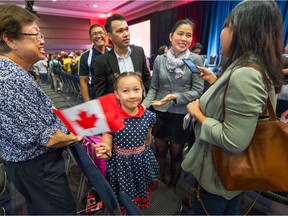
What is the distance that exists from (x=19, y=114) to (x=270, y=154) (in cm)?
101

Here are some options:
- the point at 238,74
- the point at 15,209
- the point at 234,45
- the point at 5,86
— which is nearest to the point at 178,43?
the point at 234,45

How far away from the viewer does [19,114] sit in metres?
0.80

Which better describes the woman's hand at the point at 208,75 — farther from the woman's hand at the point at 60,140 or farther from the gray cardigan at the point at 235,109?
the woman's hand at the point at 60,140

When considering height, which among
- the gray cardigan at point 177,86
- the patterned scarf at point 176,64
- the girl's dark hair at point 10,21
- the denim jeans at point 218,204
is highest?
the girl's dark hair at point 10,21

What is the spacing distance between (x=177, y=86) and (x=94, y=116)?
2.99 ft

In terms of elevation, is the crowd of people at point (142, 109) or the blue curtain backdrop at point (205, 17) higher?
the blue curtain backdrop at point (205, 17)

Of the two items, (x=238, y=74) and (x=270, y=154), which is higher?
(x=238, y=74)

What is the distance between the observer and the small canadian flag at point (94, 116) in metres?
0.65

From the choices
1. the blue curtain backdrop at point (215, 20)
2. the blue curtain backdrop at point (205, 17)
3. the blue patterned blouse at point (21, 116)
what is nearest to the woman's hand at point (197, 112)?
the blue patterned blouse at point (21, 116)

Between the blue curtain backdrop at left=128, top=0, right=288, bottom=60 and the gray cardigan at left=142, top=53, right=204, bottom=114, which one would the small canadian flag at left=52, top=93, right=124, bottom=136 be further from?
the blue curtain backdrop at left=128, top=0, right=288, bottom=60

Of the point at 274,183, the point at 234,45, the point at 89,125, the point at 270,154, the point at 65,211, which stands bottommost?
the point at 65,211

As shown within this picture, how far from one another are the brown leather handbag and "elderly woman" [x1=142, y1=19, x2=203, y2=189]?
66 cm

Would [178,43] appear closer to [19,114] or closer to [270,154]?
[270,154]

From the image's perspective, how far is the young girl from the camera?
3.62 feet
